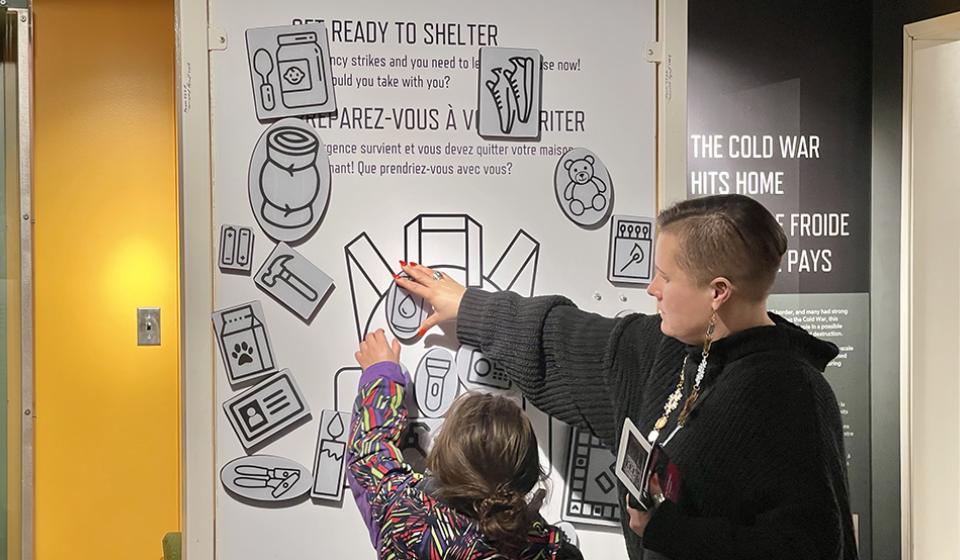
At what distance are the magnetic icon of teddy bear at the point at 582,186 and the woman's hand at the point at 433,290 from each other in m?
0.28

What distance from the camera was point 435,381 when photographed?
2088mm

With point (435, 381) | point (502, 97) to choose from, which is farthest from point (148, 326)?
point (502, 97)

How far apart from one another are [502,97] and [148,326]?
1935 mm

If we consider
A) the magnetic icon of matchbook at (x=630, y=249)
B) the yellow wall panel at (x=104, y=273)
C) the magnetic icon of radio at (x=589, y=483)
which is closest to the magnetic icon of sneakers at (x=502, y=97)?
the magnetic icon of matchbook at (x=630, y=249)

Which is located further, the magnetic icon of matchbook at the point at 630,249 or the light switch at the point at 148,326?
the light switch at the point at 148,326

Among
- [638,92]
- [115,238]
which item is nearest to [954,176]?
[638,92]

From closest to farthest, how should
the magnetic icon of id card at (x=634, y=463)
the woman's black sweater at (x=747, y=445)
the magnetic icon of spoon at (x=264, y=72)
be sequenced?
the woman's black sweater at (x=747, y=445) → the magnetic icon of id card at (x=634, y=463) → the magnetic icon of spoon at (x=264, y=72)

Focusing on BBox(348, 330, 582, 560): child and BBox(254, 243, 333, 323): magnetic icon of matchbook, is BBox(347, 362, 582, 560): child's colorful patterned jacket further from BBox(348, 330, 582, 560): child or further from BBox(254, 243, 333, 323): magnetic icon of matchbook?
BBox(254, 243, 333, 323): magnetic icon of matchbook

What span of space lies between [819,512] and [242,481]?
1064 mm

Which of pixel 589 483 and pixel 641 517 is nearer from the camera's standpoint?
pixel 641 517

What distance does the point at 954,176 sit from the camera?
3455mm

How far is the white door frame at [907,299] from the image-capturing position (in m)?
3.34

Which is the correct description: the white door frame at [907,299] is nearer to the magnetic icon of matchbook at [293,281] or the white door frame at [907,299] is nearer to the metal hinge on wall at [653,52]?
the metal hinge on wall at [653,52]

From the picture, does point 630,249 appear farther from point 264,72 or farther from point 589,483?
point 264,72
